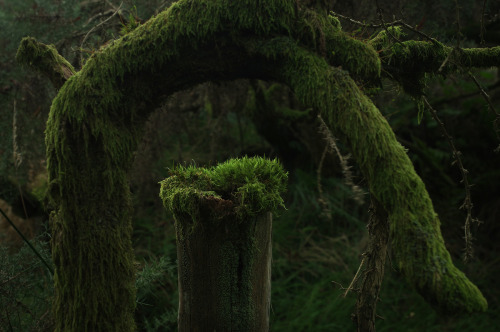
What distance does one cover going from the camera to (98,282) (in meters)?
1.95

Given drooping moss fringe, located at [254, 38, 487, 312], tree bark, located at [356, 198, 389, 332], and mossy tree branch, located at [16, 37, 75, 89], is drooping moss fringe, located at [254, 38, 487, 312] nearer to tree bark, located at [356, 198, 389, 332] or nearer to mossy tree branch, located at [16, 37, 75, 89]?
tree bark, located at [356, 198, 389, 332]

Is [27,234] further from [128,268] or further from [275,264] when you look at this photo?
[128,268]

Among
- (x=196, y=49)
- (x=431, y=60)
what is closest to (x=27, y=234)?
(x=196, y=49)

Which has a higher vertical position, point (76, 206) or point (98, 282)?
point (76, 206)

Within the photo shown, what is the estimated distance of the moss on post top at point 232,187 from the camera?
6.02ft

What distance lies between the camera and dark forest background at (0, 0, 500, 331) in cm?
380

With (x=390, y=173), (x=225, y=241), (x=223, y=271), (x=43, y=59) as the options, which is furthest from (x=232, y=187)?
(x=43, y=59)

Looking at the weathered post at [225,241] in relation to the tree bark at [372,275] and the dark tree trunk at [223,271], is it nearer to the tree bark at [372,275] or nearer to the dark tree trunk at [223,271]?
the dark tree trunk at [223,271]

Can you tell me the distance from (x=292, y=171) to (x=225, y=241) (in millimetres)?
4155

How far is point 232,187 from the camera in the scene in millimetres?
1979

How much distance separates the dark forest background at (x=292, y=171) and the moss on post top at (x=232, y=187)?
4.10 feet

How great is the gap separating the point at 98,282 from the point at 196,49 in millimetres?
1151

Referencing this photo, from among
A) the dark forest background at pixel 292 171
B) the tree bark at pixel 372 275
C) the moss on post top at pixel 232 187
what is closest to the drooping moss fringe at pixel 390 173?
the moss on post top at pixel 232 187

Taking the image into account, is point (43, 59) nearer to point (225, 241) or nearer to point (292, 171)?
point (225, 241)
